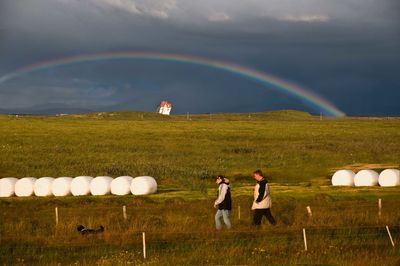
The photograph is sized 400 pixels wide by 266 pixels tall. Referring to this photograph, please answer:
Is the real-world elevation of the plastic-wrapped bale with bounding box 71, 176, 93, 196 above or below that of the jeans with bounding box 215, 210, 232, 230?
above

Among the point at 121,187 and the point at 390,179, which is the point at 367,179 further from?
the point at 121,187

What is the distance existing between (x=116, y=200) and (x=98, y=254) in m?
17.9

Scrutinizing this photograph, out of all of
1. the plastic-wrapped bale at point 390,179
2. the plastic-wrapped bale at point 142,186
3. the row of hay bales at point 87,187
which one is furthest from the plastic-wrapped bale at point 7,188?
the plastic-wrapped bale at point 390,179

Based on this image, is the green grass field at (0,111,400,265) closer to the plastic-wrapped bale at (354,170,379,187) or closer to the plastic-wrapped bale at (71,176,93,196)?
the plastic-wrapped bale at (71,176,93,196)

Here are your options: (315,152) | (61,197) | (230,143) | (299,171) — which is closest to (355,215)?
(61,197)

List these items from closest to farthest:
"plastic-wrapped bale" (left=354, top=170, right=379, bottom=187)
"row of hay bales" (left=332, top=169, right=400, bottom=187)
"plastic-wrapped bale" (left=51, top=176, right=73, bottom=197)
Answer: "plastic-wrapped bale" (left=51, top=176, right=73, bottom=197)
"row of hay bales" (left=332, top=169, right=400, bottom=187)
"plastic-wrapped bale" (left=354, top=170, right=379, bottom=187)

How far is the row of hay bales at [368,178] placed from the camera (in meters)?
45.5

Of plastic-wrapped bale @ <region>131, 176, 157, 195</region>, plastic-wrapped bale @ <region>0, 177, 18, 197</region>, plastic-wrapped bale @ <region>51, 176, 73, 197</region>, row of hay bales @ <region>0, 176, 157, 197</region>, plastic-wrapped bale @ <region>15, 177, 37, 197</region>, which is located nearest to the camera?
plastic-wrapped bale @ <region>131, 176, 157, 195</region>

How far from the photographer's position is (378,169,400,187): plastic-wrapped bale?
45.3 m

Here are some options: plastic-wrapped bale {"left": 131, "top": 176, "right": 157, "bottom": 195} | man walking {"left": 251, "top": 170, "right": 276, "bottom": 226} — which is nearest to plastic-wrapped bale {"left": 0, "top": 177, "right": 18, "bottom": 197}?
plastic-wrapped bale {"left": 131, "top": 176, "right": 157, "bottom": 195}

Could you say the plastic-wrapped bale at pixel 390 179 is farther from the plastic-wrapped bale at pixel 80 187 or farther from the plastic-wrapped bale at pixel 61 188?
Result: the plastic-wrapped bale at pixel 61 188

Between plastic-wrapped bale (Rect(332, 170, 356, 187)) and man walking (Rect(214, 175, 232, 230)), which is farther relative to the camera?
plastic-wrapped bale (Rect(332, 170, 356, 187))

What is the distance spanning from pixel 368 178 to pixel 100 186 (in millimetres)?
19852

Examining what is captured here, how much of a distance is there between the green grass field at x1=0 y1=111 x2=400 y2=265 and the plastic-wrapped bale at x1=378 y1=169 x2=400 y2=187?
87.6 inches
